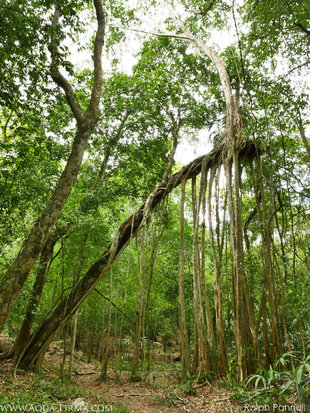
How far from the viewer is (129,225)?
5.45m

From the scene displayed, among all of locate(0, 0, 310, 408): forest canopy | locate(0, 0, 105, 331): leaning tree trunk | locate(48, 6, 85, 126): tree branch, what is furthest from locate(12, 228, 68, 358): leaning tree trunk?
locate(48, 6, 85, 126): tree branch

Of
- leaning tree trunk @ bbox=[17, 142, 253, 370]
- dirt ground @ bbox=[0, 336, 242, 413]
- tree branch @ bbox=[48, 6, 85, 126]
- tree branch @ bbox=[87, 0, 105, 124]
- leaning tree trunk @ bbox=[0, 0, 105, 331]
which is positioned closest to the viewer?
leaning tree trunk @ bbox=[0, 0, 105, 331]

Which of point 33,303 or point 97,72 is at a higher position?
point 97,72

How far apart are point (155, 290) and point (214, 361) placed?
5.54m

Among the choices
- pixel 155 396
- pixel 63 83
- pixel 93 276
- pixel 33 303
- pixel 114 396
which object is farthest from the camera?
pixel 33 303

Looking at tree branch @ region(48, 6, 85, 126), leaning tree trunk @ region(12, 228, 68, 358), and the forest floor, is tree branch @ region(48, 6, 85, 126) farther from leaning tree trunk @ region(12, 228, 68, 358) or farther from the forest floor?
the forest floor

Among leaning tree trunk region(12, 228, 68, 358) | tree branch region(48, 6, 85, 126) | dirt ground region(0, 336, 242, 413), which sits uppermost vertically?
tree branch region(48, 6, 85, 126)

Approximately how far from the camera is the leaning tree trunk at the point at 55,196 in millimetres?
3152

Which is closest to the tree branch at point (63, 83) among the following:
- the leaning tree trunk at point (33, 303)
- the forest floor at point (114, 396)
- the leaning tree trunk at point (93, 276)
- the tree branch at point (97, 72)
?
the tree branch at point (97, 72)

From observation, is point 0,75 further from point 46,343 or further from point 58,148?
point 46,343

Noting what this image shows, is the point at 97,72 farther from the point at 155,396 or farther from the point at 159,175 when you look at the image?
the point at 155,396

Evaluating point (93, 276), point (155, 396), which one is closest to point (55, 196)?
point (93, 276)

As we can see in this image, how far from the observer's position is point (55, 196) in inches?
143

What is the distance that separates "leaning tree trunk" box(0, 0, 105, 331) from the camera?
3.15m
